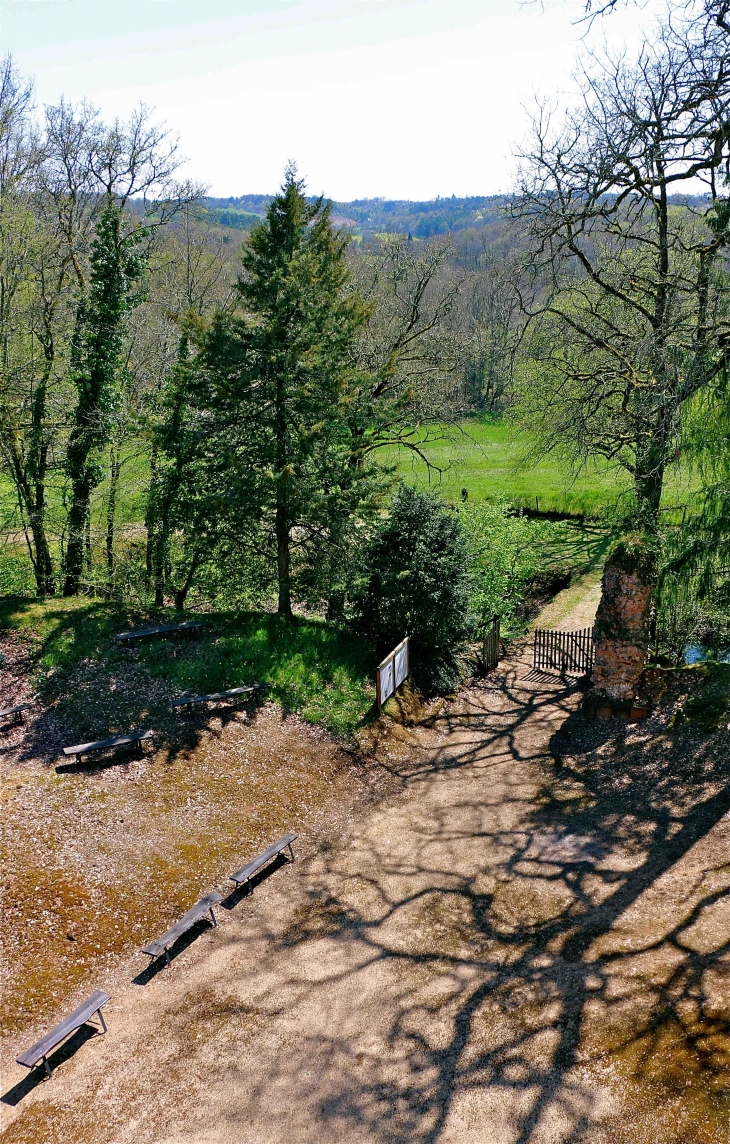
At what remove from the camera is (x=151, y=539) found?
19438 mm

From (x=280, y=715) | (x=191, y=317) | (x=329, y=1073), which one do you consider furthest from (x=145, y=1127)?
(x=191, y=317)

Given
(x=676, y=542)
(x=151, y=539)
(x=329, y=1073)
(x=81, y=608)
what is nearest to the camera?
(x=329, y=1073)

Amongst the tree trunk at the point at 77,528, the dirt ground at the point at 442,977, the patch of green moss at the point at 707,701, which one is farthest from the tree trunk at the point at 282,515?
the patch of green moss at the point at 707,701

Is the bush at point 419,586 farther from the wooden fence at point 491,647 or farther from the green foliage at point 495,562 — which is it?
the wooden fence at point 491,647

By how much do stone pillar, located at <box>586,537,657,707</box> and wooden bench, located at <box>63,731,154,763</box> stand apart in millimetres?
8928

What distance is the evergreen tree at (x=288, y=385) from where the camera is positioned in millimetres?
15375

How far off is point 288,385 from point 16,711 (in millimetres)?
8437

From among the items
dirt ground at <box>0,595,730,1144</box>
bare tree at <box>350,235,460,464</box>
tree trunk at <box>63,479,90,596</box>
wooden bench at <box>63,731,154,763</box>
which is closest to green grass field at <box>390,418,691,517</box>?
bare tree at <box>350,235,460,464</box>

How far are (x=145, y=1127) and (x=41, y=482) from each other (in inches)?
579

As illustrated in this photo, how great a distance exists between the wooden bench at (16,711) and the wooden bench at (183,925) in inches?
207

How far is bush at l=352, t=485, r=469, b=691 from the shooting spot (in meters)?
16.6

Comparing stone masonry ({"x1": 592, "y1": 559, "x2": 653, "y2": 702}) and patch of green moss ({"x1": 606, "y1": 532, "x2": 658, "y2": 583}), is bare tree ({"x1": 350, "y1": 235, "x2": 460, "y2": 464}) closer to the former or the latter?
patch of green moss ({"x1": 606, "y1": 532, "x2": 658, "y2": 583})

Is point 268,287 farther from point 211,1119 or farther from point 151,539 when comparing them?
point 211,1119

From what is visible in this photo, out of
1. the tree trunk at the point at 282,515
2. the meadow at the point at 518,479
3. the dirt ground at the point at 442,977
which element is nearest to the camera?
the dirt ground at the point at 442,977
